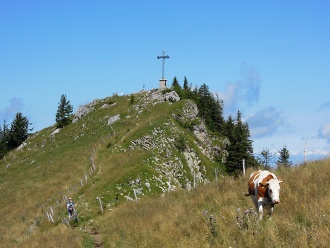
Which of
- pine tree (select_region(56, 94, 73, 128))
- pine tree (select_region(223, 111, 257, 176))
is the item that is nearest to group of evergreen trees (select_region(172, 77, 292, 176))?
pine tree (select_region(223, 111, 257, 176))

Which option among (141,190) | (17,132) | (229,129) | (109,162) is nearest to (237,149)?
(229,129)

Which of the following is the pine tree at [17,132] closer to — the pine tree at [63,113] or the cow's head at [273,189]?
the pine tree at [63,113]

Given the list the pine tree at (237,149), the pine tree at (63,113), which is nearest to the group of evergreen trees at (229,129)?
the pine tree at (237,149)

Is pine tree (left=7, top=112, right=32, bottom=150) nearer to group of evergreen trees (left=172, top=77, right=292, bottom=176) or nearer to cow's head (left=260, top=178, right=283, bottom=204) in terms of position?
group of evergreen trees (left=172, top=77, right=292, bottom=176)

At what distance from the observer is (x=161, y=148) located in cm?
4525

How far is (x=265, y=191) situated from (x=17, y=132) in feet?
324

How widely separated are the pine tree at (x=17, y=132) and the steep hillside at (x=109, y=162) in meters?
23.9

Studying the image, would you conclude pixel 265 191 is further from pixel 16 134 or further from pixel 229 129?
pixel 16 134

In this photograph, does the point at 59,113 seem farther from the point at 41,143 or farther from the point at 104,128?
the point at 104,128

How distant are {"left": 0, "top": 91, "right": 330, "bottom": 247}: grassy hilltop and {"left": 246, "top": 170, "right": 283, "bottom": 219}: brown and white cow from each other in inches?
19.8

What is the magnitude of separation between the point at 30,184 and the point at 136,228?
38.8 metres

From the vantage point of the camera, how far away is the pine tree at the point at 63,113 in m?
80.0

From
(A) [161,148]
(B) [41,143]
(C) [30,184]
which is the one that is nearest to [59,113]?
(B) [41,143]

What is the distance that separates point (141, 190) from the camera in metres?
33.3
